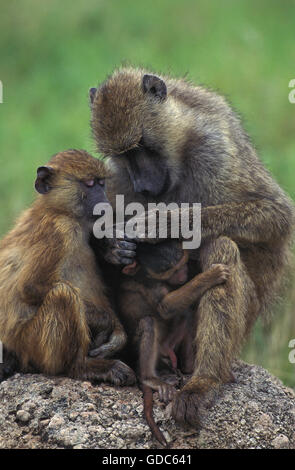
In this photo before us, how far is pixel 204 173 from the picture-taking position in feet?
17.9

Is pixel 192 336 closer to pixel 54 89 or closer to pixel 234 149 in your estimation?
pixel 234 149

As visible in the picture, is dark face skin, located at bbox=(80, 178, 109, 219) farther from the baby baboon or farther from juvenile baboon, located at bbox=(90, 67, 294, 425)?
the baby baboon

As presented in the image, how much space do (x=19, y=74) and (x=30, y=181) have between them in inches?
142

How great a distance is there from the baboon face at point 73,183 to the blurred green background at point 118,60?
14.6ft

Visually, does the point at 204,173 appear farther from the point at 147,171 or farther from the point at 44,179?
the point at 44,179

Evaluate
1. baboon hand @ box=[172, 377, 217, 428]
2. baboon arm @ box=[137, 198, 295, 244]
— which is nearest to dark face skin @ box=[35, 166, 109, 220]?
baboon arm @ box=[137, 198, 295, 244]

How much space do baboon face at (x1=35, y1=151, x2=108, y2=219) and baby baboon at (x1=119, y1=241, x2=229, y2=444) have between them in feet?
1.34

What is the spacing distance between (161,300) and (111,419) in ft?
2.54

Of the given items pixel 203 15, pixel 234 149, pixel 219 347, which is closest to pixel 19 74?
pixel 203 15

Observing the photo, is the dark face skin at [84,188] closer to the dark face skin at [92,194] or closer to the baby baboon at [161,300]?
the dark face skin at [92,194]

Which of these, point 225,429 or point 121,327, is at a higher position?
point 121,327

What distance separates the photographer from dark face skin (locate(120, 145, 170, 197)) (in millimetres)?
5367
